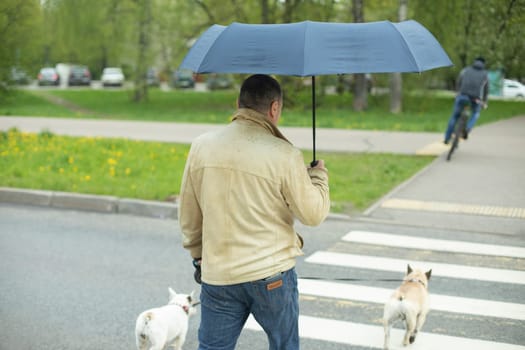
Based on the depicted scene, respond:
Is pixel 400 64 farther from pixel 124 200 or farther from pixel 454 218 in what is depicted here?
pixel 124 200

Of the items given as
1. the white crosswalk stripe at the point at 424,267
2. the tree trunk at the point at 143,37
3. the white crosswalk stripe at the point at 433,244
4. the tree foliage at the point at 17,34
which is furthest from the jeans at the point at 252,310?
the tree trunk at the point at 143,37

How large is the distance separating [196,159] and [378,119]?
21314mm

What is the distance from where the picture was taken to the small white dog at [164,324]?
4559mm

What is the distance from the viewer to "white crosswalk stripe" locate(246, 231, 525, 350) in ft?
18.1

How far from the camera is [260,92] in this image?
3420mm

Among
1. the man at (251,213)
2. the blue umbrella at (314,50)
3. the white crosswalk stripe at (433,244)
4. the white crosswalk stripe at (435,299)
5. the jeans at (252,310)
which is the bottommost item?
the white crosswalk stripe at (433,244)

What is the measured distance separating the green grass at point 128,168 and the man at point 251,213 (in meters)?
6.45

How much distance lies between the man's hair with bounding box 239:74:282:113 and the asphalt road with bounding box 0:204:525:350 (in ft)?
8.20

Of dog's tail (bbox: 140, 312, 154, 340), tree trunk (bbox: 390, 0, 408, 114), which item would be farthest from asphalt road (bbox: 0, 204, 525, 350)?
tree trunk (bbox: 390, 0, 408, 114)

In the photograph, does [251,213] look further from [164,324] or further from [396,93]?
[396,93]

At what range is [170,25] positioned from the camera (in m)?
31.8

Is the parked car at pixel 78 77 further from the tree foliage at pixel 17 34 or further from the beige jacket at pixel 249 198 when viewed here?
the beige jacket at pixel 249 198

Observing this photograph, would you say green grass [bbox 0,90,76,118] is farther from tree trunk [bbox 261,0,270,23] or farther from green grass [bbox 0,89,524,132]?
tree trunk [bbox 261,0,270,23]

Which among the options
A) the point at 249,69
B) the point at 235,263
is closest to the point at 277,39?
the point at 249,69
